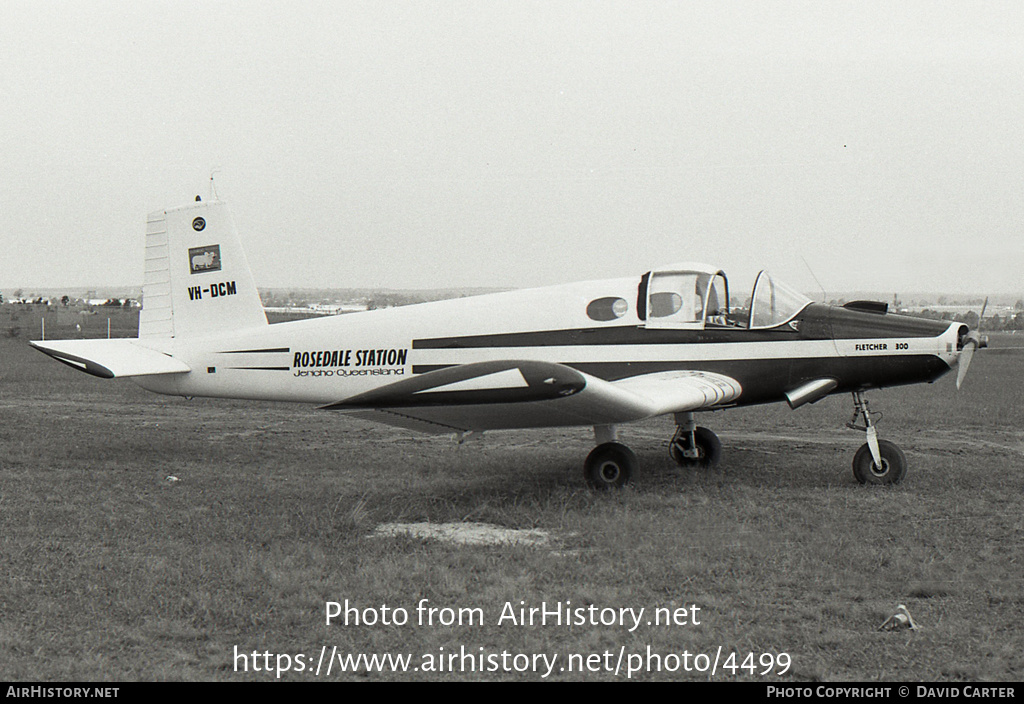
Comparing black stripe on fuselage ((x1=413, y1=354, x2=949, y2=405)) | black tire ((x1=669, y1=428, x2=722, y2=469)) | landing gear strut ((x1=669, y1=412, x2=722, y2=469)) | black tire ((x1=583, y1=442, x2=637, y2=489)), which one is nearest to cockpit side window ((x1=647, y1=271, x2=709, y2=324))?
black stripe on fuselage ((x1=413, y1=354, x2=949, y2=405))

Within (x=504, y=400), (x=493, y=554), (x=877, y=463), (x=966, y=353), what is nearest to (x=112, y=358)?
(x=504, y=400)

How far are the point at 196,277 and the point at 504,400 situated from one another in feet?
19.8

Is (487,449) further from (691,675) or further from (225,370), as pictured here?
(691,675)

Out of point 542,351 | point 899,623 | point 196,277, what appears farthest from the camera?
point 196,277

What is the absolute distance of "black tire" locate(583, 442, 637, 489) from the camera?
8.62 m

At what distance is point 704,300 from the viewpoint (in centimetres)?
940

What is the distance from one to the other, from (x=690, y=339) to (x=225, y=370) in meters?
5.74

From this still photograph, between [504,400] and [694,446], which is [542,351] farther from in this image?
[504,400]

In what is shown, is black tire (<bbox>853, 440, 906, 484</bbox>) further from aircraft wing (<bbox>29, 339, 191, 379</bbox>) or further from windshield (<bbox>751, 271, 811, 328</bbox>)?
aircraft wing (<bbox>29, 339, 191, 379</bbox>)

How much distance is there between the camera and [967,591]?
533 cm

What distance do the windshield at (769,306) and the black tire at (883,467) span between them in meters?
1.59

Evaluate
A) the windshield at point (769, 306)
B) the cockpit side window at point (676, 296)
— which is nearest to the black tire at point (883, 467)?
the windshield at point (769, 306)

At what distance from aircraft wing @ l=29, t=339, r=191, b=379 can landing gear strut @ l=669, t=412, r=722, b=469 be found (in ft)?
20.2
